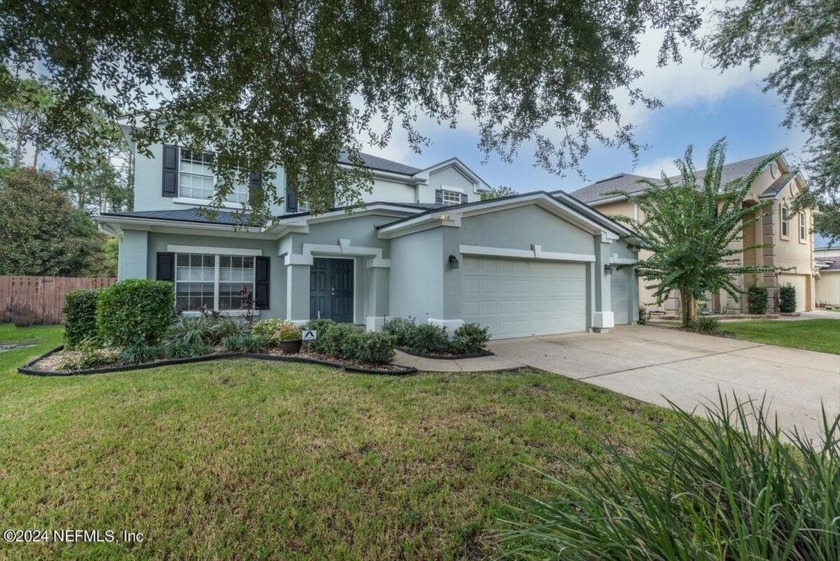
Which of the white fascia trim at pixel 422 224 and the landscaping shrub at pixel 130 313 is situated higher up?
the white fascia trim at pixel 422 224

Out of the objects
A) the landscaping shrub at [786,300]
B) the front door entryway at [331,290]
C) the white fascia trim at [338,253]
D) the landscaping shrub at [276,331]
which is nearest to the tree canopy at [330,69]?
the landscaping shrub at [276,331]

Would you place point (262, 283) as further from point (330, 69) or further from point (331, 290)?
point (330, 69)

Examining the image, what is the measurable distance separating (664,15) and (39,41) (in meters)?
Result: 6.36

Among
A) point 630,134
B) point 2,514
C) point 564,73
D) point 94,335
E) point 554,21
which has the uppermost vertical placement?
point 554,21

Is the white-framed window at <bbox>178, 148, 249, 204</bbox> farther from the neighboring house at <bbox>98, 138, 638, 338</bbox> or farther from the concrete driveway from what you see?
the concrete driveway

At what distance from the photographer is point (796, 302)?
62.4ft

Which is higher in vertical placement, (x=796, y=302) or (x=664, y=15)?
(x=664, y=15)

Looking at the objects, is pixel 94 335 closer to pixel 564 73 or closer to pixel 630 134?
pixel 564 73

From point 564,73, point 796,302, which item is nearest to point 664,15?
point 564,73

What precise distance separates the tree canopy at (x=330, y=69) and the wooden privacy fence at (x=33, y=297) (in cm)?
1176

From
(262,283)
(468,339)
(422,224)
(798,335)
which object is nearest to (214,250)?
(262,283)

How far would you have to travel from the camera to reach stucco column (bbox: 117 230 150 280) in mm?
9328

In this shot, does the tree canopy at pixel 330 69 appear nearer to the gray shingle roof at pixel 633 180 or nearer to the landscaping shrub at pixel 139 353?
the landscaping shrub at pixel 139 353

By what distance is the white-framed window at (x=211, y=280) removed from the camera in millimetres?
10180
